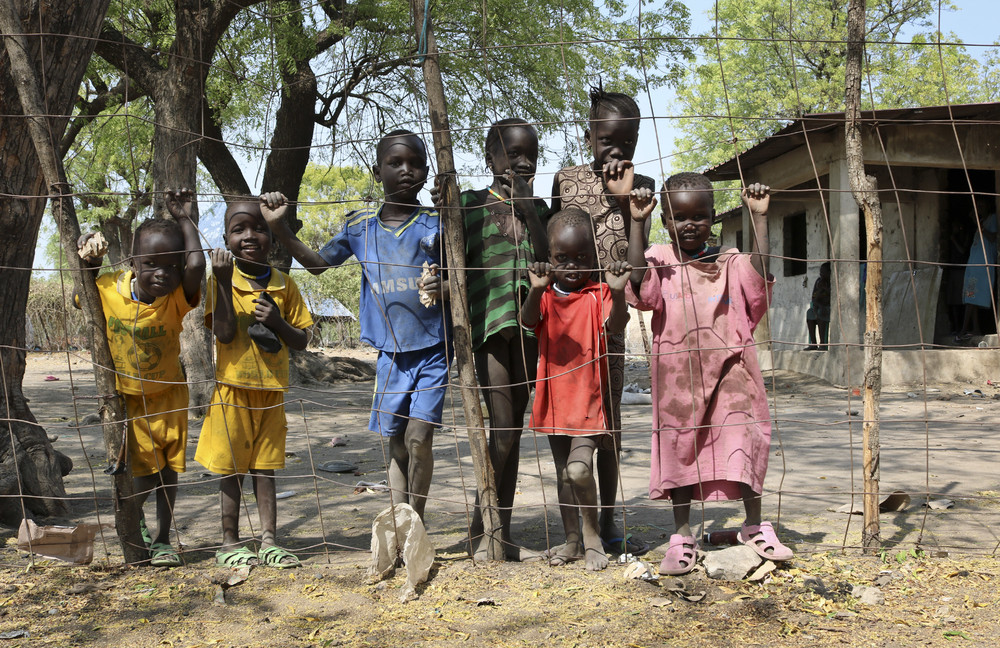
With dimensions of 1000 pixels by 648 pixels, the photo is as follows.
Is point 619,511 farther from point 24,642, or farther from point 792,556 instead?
point 24,642

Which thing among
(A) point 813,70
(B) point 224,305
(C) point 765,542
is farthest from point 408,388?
(A) point 813,70

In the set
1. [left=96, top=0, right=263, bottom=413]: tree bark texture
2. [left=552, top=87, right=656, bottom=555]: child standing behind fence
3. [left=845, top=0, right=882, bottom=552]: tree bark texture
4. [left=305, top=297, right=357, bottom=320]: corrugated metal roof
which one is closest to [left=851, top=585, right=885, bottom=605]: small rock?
[left=845, top=0, right=882, bottom=552]: tree bark texture

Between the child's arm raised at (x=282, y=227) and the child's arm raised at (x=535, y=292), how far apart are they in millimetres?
781

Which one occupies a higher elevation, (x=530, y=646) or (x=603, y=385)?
(x=603, y=385)

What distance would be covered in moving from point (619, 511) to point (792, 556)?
3.66 feet

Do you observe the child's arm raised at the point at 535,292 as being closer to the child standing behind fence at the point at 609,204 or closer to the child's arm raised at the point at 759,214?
the child standing behind fence at the point at 609,204

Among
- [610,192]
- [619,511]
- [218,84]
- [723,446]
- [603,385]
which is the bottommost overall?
[619,511]

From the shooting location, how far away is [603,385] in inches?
117

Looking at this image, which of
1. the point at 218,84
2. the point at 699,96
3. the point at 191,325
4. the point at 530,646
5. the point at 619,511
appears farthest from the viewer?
the point at 699,96

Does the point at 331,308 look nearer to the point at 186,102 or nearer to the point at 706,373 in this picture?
the point at 186,102

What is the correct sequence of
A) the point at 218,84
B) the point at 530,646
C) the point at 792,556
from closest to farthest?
the point at 530,646 → the point at 792,556 → the point at 218,84

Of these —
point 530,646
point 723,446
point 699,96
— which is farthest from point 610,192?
point 699,96

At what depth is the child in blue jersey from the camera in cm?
295

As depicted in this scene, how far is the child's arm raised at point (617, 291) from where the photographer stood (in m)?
2.62
